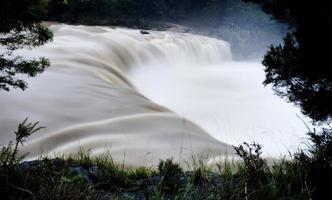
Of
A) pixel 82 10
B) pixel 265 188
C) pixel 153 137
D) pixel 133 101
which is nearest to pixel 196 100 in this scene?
pixel 133 101

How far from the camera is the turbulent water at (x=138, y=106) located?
313 inches

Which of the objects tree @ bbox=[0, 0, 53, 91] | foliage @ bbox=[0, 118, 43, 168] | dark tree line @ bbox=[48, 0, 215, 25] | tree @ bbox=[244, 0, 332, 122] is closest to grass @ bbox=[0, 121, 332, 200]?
foliage @ bbox=[0, 118, 43, 168]

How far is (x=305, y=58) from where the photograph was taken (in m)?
5.16

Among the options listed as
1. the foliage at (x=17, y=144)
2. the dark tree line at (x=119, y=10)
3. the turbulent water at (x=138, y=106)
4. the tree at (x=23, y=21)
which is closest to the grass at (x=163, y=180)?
the foliage at (x=17, y=144)

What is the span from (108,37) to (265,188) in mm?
18108

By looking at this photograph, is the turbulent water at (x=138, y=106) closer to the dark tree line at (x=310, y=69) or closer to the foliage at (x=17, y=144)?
the dark tree line at (x=310, y=69)

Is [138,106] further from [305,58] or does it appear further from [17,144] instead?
[17,144]

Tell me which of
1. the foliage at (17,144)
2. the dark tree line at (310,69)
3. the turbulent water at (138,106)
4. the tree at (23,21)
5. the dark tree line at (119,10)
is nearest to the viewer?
the foliage at (17,144)

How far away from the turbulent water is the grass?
1069 millimetres

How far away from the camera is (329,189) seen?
14.9 ft

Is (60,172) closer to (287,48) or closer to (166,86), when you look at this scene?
(287,48)

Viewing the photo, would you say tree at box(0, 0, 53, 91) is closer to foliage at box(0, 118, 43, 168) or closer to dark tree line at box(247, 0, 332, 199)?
foliage at box(0, 118, 43, 168)

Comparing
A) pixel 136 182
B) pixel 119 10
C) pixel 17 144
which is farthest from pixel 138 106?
pixel 119 10

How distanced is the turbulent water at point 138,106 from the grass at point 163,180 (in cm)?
107
